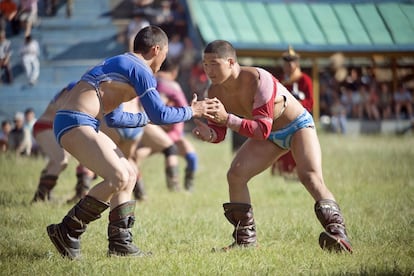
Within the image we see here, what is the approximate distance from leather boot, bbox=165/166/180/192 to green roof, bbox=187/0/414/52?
772 cm

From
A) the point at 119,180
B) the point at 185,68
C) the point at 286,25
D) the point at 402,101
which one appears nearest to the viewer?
the point at 119,180

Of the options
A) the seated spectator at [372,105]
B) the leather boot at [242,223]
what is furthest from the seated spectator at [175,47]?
the leather boot at [242,223]

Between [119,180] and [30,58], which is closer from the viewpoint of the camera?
[119,180]

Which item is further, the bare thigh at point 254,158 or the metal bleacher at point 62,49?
the metal bleacher at point 62,49

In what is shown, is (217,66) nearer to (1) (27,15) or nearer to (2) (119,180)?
(2) (119,180)

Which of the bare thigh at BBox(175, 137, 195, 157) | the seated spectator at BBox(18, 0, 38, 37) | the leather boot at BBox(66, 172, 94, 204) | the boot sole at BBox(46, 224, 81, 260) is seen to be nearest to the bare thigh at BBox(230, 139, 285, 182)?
the boot sole at BBox(46, 224, 81, 260)

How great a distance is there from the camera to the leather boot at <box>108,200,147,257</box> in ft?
20.6

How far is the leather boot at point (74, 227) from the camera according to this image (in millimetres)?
6113

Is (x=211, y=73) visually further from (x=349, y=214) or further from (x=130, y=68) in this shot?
(x=349, y=214)

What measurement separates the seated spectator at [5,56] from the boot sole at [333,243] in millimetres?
15183

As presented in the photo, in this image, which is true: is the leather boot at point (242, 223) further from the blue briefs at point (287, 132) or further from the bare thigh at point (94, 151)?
the bare thigh at point (94, 151)

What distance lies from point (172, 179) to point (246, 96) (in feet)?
16.8

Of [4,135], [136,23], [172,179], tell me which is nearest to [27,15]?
[136,23]

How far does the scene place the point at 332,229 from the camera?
6.40 meters
